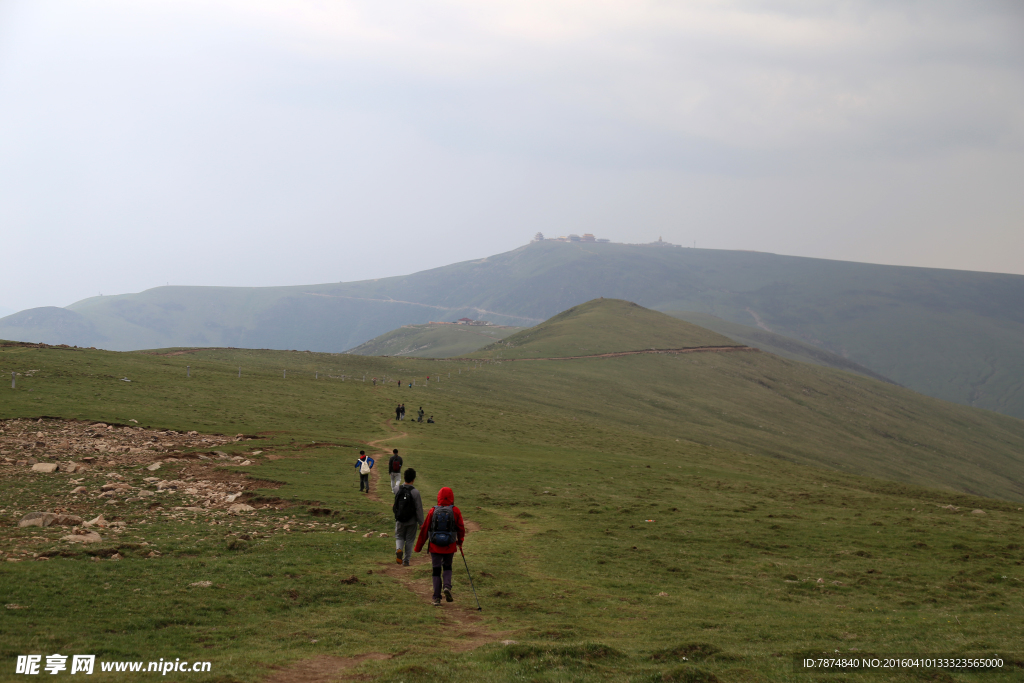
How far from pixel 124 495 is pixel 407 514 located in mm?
13824

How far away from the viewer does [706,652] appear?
42.2 feet

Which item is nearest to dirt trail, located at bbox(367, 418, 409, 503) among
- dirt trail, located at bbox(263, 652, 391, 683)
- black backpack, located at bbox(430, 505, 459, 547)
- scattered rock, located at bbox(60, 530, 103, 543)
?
scattered rock, located at bbox(60, 530, 103, 543)

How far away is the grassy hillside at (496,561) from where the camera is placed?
12.6 metres

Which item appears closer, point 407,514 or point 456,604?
point 456,604

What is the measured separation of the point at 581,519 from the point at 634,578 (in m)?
8.30

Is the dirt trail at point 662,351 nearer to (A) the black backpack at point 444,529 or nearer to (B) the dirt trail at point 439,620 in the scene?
(B) the dirt trail at point 439,620

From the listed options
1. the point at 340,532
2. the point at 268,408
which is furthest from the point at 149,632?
the point at 268,408

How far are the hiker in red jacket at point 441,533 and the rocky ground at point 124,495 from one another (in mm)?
7597

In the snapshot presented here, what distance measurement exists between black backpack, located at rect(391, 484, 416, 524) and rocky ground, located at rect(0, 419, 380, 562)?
574 centimetres

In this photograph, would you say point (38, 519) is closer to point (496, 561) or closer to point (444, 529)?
point (444, 529)

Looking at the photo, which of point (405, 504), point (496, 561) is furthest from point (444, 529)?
point (496, 561)

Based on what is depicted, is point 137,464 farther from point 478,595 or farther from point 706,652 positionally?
point 706,652

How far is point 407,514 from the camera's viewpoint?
1867cm

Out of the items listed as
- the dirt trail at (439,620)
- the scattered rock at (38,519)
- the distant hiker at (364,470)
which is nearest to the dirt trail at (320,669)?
the dirt trail at (439,620)
